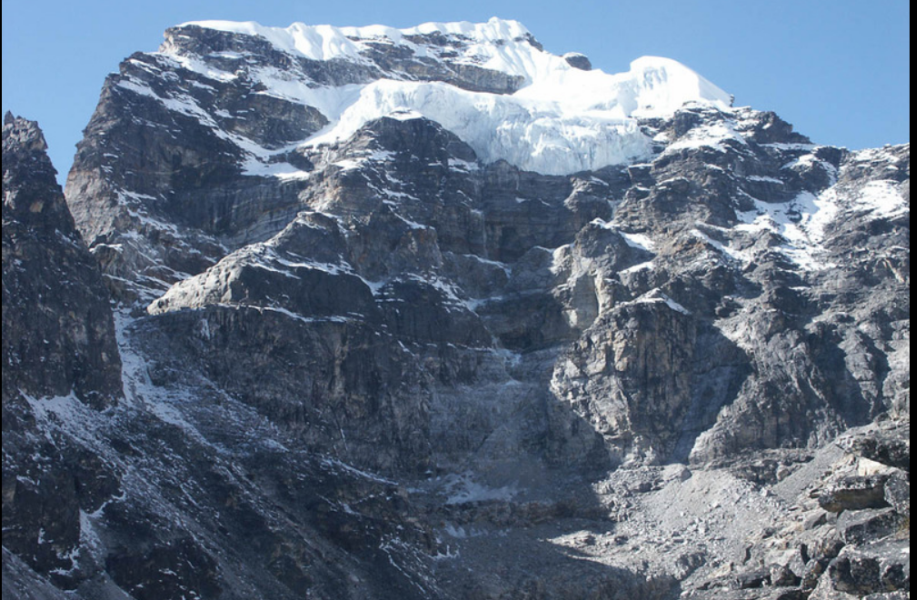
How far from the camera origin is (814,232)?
137 meters

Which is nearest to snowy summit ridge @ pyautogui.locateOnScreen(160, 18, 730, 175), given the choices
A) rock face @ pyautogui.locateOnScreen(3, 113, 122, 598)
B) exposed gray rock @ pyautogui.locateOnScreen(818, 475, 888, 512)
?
rock face @ pyautogui.locateOnScreen(3, 113, 122, 598)

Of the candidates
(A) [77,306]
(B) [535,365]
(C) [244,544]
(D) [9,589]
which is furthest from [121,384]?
(B) [535,365]

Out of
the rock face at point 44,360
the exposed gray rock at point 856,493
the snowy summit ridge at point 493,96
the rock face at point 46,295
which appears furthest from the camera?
the snowy summit ridge at point 493,96

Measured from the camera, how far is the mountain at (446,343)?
81.4 meters

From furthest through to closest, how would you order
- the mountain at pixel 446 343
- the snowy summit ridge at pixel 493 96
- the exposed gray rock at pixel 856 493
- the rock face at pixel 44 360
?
1. the snowy summit ridge at pixel 493 96
2. the mountain at pixel 446 343
3. the rock face at pixel 44 360
4. the exposed gray rock at pixel 856 493

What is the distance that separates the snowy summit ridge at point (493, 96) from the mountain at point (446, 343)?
27.3 inches

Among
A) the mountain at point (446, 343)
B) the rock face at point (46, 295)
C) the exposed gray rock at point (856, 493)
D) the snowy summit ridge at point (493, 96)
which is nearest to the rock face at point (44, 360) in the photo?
the rock face at point (46, 295)

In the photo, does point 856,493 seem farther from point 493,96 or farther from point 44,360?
point 493,96

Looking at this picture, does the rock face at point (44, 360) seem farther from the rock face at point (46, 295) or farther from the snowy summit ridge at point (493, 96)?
the snowy summit ridge at point (493, 96)

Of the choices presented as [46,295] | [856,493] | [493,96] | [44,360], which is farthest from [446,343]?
[856,493]

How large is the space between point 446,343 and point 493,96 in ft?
Result: 189

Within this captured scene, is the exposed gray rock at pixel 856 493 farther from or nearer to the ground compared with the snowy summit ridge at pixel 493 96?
nearer to the ground

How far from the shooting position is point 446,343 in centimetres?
12519

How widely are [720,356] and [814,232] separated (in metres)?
27.5
